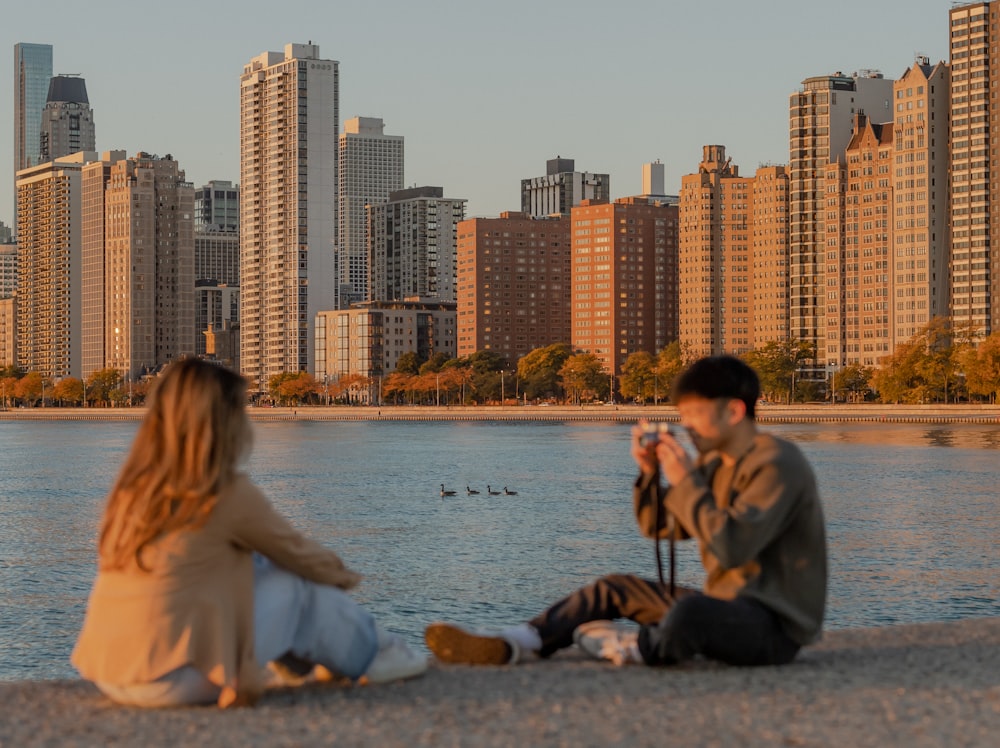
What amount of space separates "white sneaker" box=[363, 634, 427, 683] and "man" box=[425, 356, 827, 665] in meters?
0.65

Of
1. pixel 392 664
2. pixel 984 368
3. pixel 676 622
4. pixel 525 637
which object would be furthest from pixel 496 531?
pixel 984 368

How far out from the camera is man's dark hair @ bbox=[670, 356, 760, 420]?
28.6 ft

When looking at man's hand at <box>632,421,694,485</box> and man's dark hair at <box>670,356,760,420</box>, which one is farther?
man's dark hair at <box>670,356,760,420</box>

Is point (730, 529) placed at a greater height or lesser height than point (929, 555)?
greater

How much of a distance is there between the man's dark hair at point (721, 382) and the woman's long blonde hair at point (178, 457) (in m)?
2.66

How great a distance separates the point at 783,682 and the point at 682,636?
0.68 m

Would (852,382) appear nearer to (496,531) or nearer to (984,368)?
(984,368)

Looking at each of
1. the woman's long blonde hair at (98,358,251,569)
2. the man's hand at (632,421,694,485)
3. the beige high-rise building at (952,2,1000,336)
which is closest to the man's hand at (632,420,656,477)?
the man's hand at (632,421,694,485)

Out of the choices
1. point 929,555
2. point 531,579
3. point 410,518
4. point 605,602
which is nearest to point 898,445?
point 410,518

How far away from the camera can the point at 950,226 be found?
19462 cm

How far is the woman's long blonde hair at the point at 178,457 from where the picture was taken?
25.7 ft

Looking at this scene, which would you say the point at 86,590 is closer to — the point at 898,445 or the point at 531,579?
the point at 531,579

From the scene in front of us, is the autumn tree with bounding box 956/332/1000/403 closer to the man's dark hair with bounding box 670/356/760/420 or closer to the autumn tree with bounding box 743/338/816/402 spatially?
the autumn tree with bounding box 743/338/816/402

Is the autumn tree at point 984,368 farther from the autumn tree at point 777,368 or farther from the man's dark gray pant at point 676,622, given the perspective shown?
the man's dark gray pant at point 676,622
